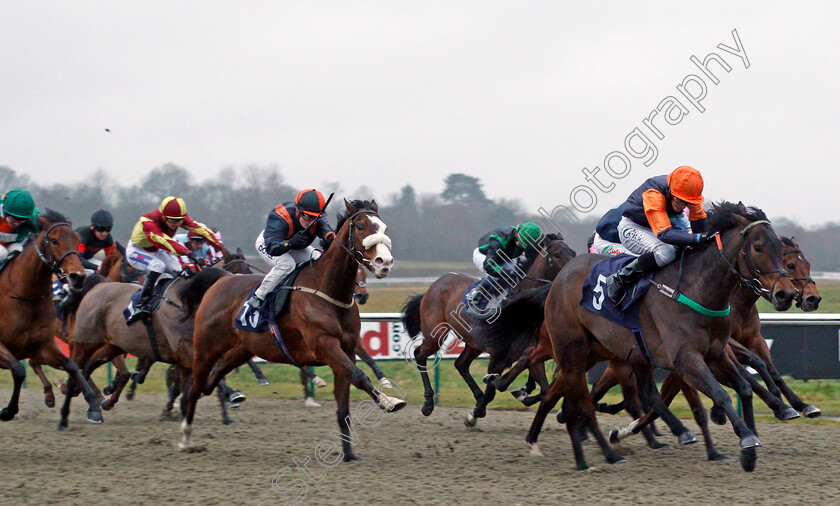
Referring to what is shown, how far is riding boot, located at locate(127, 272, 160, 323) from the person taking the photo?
7.95m

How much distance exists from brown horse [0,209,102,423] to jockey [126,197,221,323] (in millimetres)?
881

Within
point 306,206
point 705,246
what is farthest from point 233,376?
point 705,246

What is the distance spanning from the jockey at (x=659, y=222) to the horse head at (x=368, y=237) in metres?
1.48

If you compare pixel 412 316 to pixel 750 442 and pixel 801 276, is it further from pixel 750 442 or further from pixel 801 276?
pixel 750 442

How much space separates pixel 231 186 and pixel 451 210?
7.38 meters

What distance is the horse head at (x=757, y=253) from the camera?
4.81 m

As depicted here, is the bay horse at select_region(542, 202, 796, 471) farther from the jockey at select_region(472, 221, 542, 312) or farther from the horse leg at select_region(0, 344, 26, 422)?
the horse leg at select_region(0, 344, 26, 422)

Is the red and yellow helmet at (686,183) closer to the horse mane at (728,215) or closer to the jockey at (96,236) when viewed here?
the horse mane at (728,215)

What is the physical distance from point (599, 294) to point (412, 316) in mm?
4185

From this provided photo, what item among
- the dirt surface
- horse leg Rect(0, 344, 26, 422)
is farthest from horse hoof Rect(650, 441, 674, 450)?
horse leg Rect(0, 344, 26, 422)

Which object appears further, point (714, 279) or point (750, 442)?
point (714, 279)

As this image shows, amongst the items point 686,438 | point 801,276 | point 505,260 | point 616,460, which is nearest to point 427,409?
point 505,260

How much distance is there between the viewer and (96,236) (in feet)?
31.8

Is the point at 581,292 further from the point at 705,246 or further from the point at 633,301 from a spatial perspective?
the point at 705,246
